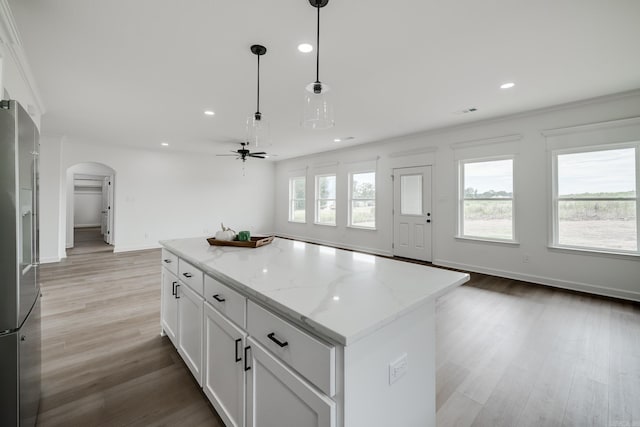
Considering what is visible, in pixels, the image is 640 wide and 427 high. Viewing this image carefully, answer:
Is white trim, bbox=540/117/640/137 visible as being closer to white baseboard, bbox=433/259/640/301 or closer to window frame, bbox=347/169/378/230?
white baseboard, bbox=433/259/640/301

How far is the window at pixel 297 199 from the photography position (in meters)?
8.50

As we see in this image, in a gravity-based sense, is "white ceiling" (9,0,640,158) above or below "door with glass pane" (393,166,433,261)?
above

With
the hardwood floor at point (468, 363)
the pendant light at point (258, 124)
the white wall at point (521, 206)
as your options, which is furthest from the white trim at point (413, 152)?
the pendant light at point (258, 124)

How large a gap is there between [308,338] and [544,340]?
2.70 metres

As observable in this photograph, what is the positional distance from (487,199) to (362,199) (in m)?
2.77

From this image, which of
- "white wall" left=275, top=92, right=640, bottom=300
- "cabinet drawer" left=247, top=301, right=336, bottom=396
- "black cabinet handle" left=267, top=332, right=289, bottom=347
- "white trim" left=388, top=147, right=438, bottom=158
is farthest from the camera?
"white trim" left=388, top=147, right=438, bottom=158

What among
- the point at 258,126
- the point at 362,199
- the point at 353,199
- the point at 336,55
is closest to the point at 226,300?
the point at 258,126

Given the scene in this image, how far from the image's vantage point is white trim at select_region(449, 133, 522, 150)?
14.3 feet

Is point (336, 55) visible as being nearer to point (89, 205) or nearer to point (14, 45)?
point (14, 45)

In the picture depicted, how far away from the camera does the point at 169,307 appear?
234 centimetres

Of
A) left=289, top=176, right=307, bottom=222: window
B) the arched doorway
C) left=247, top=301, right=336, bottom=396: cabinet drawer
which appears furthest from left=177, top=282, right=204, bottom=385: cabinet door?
the arched doorway

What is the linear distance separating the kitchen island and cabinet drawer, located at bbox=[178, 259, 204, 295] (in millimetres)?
13

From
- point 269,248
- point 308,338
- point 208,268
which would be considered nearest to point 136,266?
point 269,248

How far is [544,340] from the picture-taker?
8.18 ft
